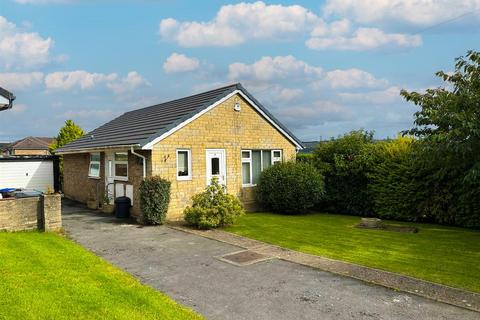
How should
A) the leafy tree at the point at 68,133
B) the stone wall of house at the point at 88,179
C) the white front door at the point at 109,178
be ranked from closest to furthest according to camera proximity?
the stone wall of house at the point at 88,179 → the white front door at the point at 109,178 → the leafy tree at the point at 68,133

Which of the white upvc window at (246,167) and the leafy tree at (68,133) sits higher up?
the leafy tree at (68,133)

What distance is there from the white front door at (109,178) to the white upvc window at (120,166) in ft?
1.06

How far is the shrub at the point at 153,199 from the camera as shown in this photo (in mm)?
13633

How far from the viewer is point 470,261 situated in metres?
8.99

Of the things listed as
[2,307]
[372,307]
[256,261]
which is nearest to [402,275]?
[372,307]

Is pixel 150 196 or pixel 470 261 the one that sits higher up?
pixel 150 196

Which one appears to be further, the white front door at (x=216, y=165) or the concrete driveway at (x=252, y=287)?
the white front door at (x=216, y=165)

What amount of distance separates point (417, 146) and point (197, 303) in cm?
863

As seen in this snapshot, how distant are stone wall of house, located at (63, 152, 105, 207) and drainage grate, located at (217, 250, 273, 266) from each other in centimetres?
1064

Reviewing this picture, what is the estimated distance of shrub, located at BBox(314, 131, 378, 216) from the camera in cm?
1702

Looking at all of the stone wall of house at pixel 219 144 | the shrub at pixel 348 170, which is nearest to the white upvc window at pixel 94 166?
the stone wall of house at pixel 219 144

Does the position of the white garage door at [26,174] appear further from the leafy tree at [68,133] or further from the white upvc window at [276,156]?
the white upvc window at [276,156]

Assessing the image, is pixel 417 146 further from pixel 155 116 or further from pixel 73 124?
pixel 73 124

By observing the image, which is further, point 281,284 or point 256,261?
point 256,261
